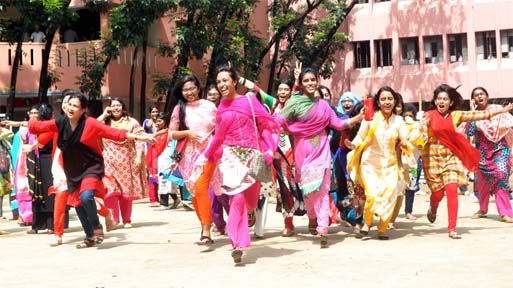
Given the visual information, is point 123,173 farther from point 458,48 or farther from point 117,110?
point 458,48

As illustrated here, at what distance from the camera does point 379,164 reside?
34.1ft

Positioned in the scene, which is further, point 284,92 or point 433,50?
point 433,50

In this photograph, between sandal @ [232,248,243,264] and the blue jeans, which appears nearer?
sandal @ [232,248,243,264]

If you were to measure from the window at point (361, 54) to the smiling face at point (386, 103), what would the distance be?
30.0m

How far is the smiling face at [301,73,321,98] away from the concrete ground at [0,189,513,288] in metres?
1.58

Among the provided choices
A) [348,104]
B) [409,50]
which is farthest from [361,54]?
[348,104]

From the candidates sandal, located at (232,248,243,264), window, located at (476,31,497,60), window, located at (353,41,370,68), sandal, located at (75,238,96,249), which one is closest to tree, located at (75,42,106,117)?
window, located at (353,41,370,68)

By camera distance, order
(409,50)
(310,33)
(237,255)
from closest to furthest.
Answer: (237,255) → (310,33) → (409,50)

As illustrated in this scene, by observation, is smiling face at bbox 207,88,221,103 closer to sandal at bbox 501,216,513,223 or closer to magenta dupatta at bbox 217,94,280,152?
magenta dupatta at bbox 217,94,280,152

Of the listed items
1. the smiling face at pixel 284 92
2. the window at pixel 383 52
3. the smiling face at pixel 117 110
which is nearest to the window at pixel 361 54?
the window at pixel 383 52

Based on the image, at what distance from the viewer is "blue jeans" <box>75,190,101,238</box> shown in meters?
10.2

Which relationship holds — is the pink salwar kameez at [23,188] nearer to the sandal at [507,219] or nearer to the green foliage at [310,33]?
the sandal at [507,219]

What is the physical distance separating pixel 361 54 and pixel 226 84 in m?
31.6

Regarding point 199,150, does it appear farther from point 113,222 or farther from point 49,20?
point 49,20
